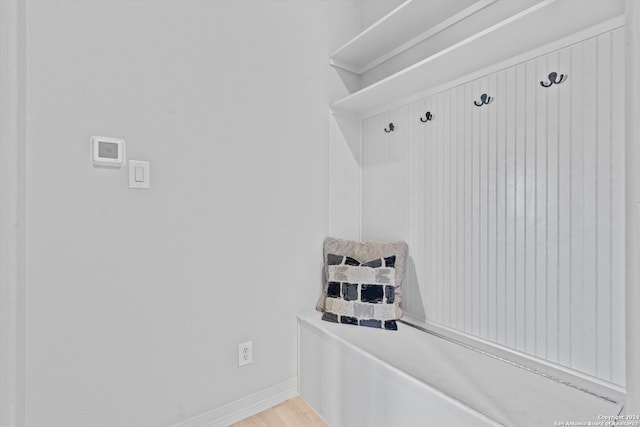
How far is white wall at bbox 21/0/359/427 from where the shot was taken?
1.10 meters

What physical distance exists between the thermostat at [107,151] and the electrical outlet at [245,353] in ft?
3.43

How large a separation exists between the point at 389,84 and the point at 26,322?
6.13 feet

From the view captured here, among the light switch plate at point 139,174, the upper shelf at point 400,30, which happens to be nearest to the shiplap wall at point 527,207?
the upper shelf at point 400,30

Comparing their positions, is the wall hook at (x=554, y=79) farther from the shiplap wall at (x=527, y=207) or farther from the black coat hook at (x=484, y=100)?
the black coat hook at (x=484, y=100)

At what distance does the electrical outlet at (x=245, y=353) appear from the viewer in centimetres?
154

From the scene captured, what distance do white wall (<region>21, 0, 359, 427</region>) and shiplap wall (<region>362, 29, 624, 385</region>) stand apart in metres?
0.67

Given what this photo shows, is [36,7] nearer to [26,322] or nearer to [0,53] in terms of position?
[0,53]

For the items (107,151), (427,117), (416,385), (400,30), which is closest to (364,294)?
(416,385)

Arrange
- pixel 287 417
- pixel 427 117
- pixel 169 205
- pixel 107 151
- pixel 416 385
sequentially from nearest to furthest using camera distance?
pixel 416 385
pixel 107 151
pixel 169 205
pixel 287 417
pixel 427 117

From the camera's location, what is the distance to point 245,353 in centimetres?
156

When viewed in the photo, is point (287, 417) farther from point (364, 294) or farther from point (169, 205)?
point (169, 205)

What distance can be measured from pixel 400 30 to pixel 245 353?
1.98 m

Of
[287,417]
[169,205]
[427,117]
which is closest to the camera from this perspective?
[169,205]

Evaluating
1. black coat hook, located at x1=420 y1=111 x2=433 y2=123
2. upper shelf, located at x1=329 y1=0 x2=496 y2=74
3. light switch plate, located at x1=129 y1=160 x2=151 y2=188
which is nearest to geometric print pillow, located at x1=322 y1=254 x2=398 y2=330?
black coat hook, located at x1=420 y1=111 x2=433 y2=123
